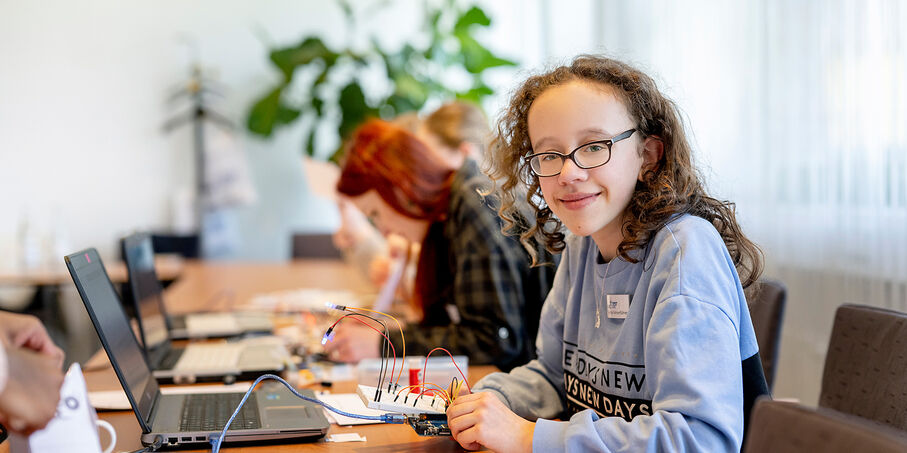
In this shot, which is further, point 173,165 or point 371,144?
point 173,165

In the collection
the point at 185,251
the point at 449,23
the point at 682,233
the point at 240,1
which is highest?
the point at 240,1

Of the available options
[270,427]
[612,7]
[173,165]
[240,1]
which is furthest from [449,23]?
[270,427]

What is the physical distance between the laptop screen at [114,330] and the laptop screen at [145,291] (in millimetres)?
342

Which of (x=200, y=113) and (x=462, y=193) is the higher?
(x=200, y=113)

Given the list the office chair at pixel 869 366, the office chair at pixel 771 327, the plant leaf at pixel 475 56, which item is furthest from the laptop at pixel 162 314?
the plant leaf at pixel 475 56

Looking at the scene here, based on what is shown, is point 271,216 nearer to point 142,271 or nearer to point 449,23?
point 449,23

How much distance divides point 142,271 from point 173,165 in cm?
404

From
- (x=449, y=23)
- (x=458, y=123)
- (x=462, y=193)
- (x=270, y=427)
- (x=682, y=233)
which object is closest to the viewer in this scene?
(x=682, y=233)

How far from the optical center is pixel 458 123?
2705 mm

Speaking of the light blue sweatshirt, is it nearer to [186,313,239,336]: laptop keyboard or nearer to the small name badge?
the small name badge

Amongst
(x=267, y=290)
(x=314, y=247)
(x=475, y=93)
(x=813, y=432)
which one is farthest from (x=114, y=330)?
(x=475, y=93)

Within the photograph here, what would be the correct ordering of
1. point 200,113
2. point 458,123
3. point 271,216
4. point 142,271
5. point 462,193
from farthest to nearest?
point 271,216
point 200,113
point 458,123
point 142,271
point 462,193

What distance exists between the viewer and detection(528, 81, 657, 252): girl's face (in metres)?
1.14

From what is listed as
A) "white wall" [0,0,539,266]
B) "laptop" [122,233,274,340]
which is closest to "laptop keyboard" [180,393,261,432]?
"laptop" [122,233,274,340]
